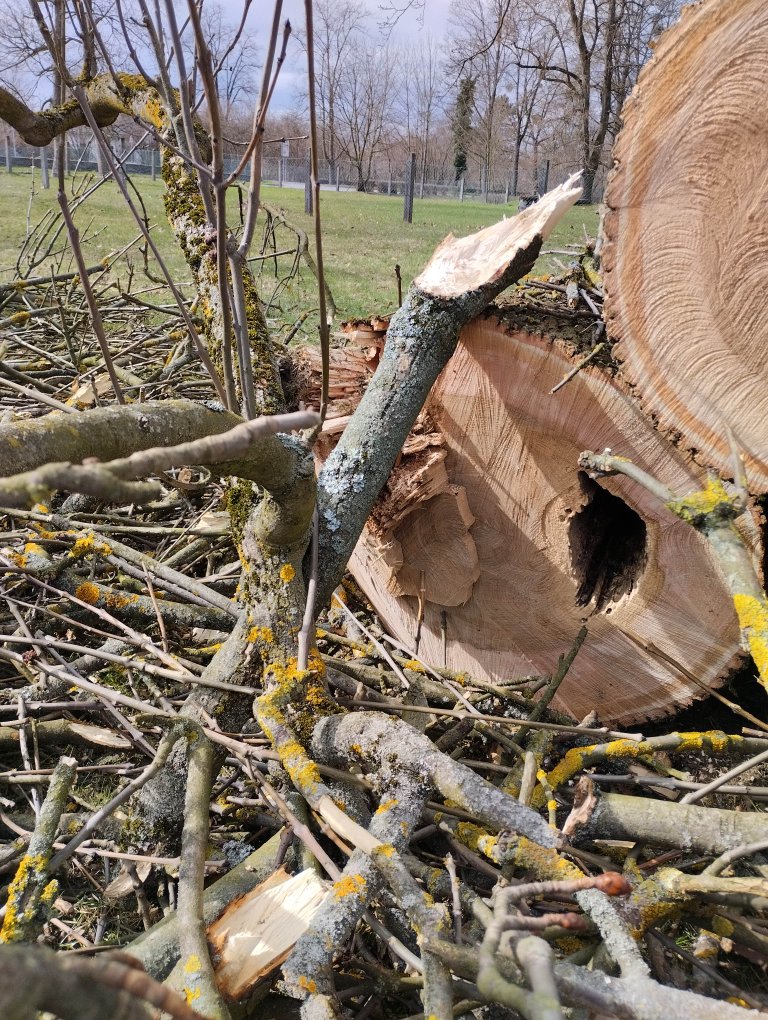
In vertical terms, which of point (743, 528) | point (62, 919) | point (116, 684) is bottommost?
point (62, 919)

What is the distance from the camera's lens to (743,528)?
1836 mm

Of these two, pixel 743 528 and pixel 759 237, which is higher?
pixel 759 237

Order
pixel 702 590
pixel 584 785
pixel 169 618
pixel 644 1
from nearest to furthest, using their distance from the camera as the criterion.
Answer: pixel 584 785 < pixel 702 590 < pixel 169 618 < pixel 644 1

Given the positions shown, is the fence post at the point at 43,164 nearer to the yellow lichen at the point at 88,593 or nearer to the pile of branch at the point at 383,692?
the yellow lichen at the point at 88,593

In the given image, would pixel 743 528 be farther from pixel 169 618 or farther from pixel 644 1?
pixel 644 1

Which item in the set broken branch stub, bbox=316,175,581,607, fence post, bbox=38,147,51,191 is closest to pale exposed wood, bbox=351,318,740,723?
→ broken branch stub, bbox=316,175,581,607

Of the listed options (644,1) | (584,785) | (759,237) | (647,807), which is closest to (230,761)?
(584,785)

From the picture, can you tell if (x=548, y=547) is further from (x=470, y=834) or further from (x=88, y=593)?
(x=88, y=593)

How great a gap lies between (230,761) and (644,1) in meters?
17.6

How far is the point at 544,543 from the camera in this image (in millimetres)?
2223

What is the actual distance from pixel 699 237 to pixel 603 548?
104 cm

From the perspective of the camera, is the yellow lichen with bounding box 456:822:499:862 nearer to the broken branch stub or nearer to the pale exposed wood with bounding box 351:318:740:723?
the broken branch stub

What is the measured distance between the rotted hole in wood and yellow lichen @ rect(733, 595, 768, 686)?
2.19 ft

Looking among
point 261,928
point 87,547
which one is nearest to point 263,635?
point 261,928
